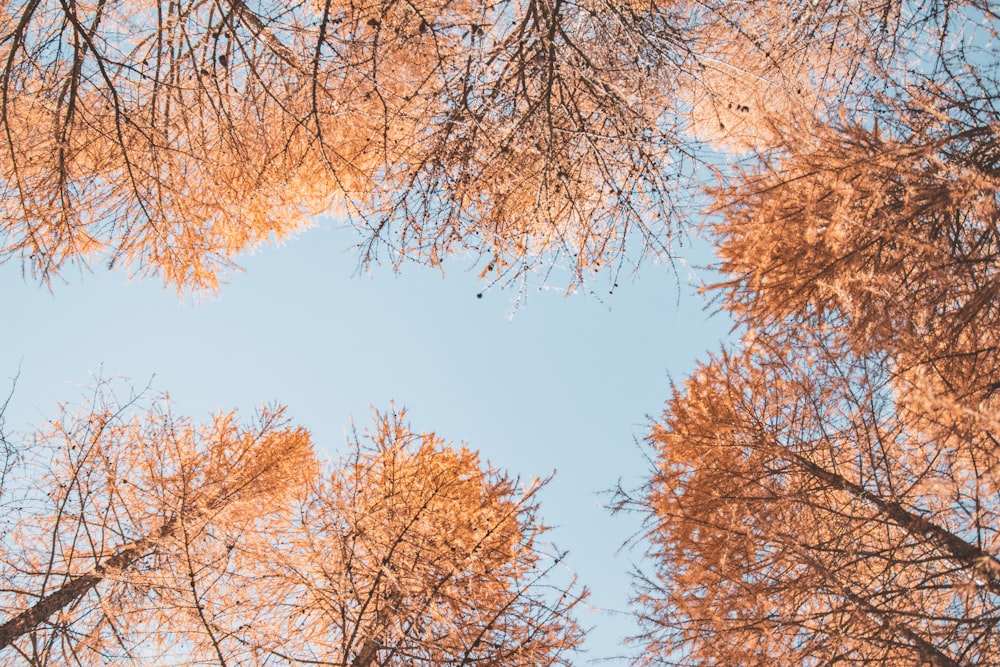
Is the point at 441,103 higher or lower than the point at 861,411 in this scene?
higher

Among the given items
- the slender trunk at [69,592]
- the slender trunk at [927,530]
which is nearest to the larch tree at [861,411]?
the slender trunk at [927,530]

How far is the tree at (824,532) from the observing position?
2.30 m

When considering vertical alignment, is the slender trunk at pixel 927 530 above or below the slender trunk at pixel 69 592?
below

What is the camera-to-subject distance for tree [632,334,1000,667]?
2.30 meters

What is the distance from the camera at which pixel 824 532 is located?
360 centimetres

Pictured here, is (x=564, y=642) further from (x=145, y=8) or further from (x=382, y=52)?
(x=145, y=8)

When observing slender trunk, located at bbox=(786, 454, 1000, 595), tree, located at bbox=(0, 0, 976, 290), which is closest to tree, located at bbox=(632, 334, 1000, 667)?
slender trunk, located at bbox=(786, 454, 1000, 595)

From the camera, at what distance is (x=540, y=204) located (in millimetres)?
2979

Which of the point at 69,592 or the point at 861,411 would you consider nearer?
the point at 861,411

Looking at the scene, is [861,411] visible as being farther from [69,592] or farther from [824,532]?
[69,592]

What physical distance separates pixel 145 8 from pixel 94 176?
111 cm

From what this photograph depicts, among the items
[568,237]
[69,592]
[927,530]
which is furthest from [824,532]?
[69,592]

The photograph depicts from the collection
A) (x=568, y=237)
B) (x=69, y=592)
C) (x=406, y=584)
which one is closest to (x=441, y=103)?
(x=568, y=237)

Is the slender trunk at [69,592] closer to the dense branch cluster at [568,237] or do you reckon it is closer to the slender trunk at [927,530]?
the dense branch cluster at [568,237]
